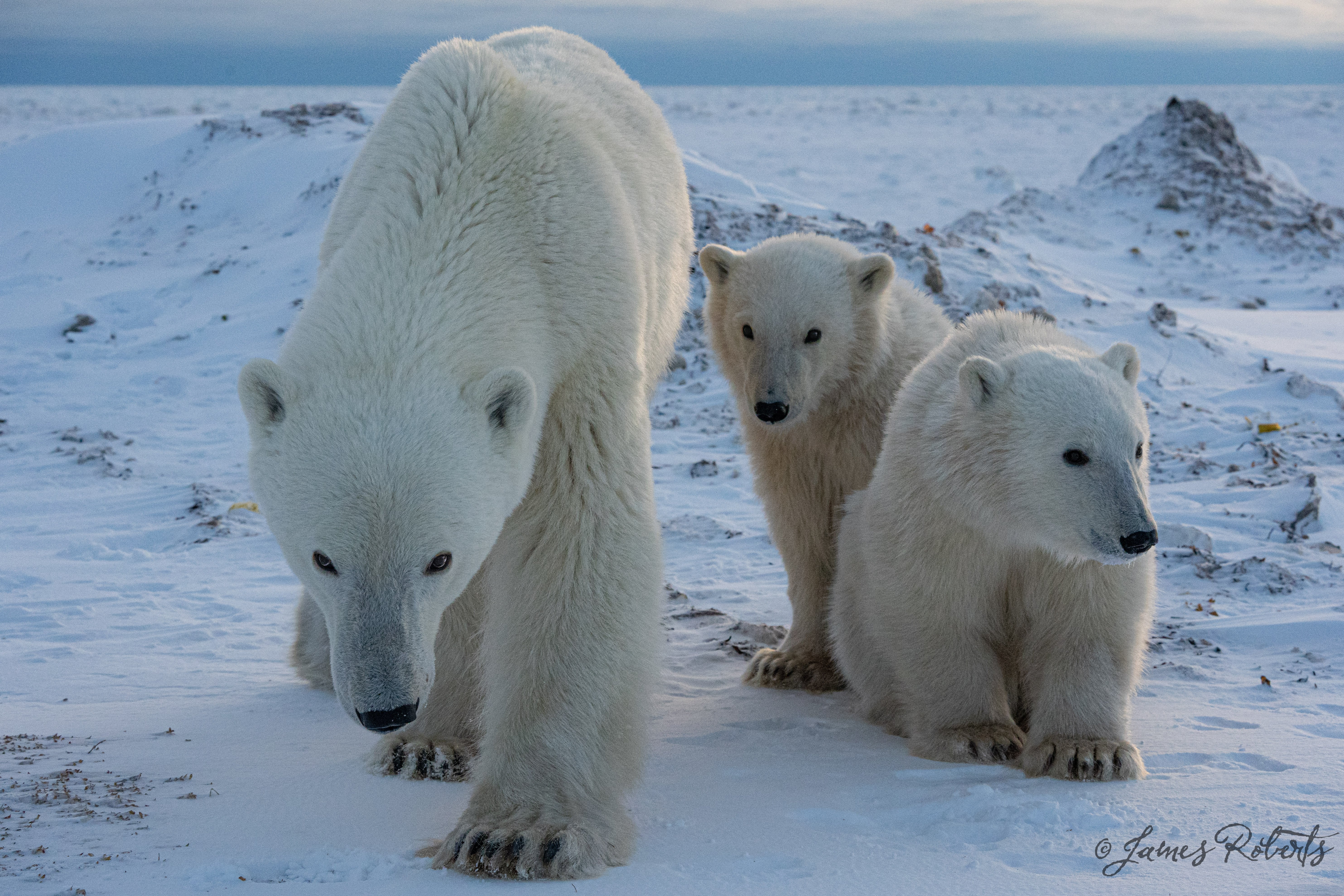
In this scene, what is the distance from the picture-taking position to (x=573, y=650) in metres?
2.88

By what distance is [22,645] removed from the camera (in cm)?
444

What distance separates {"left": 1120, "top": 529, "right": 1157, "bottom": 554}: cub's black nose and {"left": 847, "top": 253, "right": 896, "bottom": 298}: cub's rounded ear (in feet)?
5.67

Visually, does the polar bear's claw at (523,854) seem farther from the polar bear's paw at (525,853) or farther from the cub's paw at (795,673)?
the cub's paw at (795,673)

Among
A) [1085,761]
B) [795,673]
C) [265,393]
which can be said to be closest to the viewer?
[265,393]

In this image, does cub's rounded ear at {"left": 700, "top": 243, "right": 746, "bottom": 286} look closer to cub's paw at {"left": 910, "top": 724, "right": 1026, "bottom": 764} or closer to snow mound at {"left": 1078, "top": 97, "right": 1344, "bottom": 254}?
cub's paw at {"left": 910, "top": 724, "right": 1026, "bottom": 764}

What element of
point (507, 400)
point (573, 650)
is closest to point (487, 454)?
point (507, 400)

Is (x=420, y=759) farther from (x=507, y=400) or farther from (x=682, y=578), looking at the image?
(x=682, y=578)

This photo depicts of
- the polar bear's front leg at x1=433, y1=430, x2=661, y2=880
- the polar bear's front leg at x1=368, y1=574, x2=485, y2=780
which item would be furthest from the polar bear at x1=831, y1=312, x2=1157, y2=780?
the polar bear's front leg at x1=368, y1=574, x2=485, y2=780

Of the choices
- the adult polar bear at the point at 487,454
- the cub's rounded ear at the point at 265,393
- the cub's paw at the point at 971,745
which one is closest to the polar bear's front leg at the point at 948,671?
the cub's paw at the point at 971,745

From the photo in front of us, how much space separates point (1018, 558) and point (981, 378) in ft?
1.78

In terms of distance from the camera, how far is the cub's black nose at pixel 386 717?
241 centimetres

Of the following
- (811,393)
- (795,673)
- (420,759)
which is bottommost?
(795,673)

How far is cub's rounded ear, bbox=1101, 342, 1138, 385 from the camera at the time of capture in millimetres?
3531

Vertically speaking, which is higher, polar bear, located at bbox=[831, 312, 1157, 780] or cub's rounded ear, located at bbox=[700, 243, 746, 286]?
cub's rounded ear, located at bbox=[700, 243, 746, 286]
